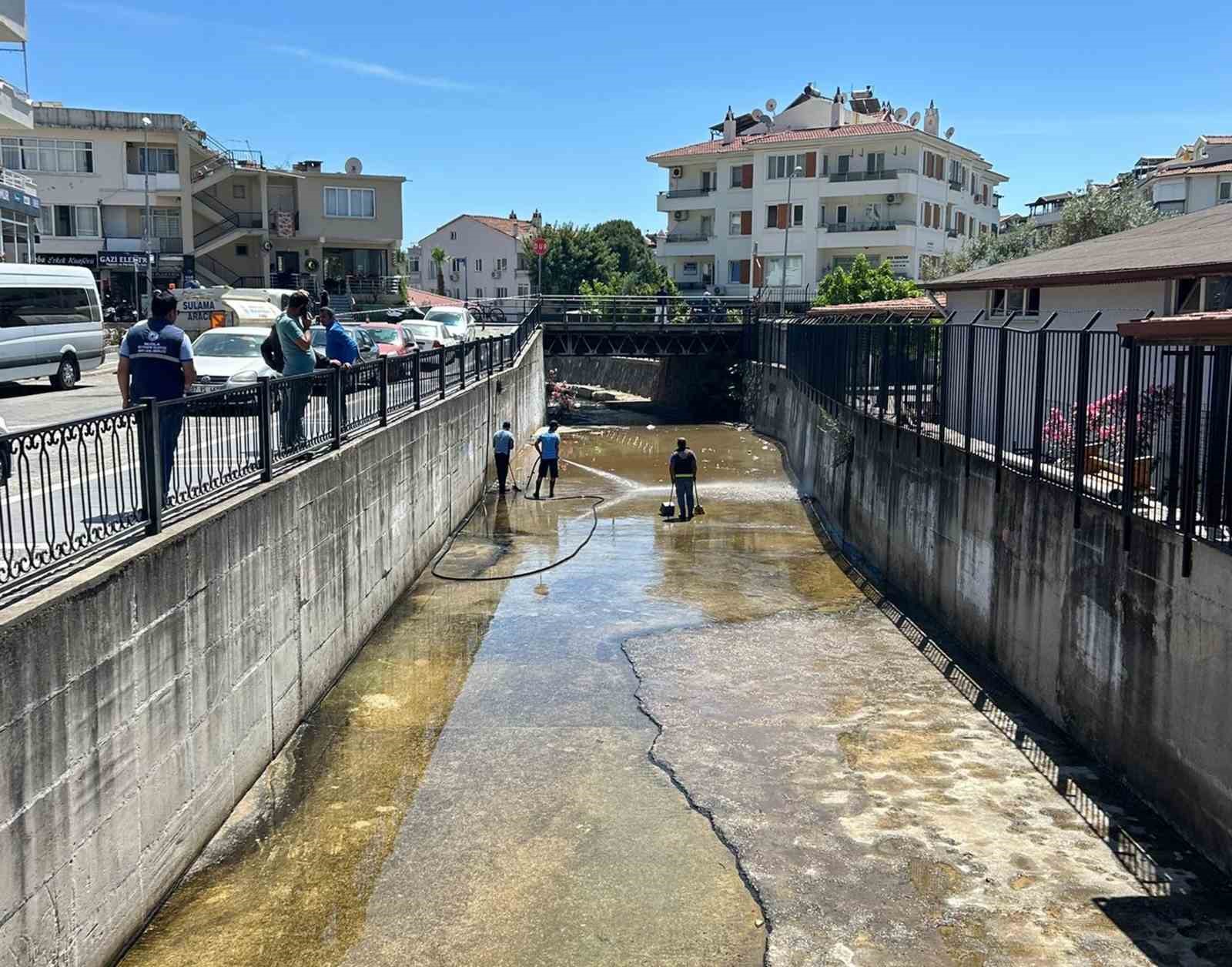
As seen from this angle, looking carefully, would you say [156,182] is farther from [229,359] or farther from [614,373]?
[229,359]

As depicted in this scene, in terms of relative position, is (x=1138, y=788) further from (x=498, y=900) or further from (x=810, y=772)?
(x=498, y=900)

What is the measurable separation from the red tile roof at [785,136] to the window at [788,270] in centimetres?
620

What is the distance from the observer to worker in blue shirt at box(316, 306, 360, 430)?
42.7 feet

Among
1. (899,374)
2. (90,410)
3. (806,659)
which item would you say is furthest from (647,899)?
(90,410)

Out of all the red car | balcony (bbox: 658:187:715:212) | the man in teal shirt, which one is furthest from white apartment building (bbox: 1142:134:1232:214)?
the man in teal shirt

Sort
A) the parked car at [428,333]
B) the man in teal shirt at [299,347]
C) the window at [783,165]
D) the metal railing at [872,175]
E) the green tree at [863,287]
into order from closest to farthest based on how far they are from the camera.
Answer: the man in teal shirt at [299,347], the parked car at [428,333], the green tree at [863,287], the metal railing at [872,175], the window at [783,165]

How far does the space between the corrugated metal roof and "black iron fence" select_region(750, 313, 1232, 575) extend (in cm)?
213

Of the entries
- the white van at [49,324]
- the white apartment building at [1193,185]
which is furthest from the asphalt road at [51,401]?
the white apartment building at [1193,185]

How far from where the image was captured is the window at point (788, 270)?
63094 mm

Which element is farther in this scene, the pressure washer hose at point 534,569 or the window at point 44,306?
the window at point 44,306

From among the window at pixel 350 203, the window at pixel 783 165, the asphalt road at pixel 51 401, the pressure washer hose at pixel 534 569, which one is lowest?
the pressure washer hose at pixel 534 569

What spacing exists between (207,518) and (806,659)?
683 centimetres

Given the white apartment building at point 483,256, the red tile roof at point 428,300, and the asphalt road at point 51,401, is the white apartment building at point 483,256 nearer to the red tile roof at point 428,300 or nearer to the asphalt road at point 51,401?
the red tile roof at point 428,300

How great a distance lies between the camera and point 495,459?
2498 centimetres
